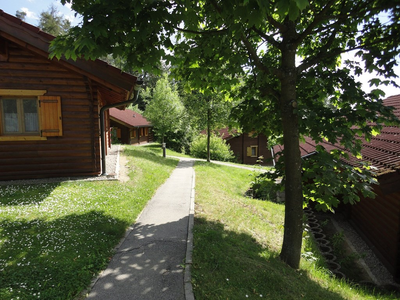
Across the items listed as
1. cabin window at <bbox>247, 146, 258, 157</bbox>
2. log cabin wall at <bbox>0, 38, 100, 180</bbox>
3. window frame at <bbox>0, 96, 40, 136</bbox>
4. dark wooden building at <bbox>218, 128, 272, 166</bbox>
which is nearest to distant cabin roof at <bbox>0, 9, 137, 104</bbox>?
log cabin wall at <bbox>0, 38, 100, 180</bbox>

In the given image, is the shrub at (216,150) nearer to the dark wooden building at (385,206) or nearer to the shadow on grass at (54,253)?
the dark wooden building at (385,206)

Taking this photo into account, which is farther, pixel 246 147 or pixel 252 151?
pixel 252 151

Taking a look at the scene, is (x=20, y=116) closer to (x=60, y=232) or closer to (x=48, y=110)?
(x=48, y=110)

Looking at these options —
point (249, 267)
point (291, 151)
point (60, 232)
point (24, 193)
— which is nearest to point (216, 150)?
point (24, 193)

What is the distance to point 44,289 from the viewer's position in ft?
11.7

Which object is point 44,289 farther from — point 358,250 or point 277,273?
point 358,250

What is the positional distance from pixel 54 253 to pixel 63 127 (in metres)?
5.59

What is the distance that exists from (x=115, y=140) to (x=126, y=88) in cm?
2553

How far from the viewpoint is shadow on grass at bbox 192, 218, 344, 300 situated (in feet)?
12.7

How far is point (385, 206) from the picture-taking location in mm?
7254

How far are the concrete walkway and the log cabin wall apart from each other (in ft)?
11.7

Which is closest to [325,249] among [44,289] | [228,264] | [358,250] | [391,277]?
[358,250]

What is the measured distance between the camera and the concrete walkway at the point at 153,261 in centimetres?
373

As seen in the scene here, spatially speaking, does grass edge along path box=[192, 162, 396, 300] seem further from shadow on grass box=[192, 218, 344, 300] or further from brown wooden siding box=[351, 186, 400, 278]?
brown wooden siding box=[351, 186, 400, 278]
